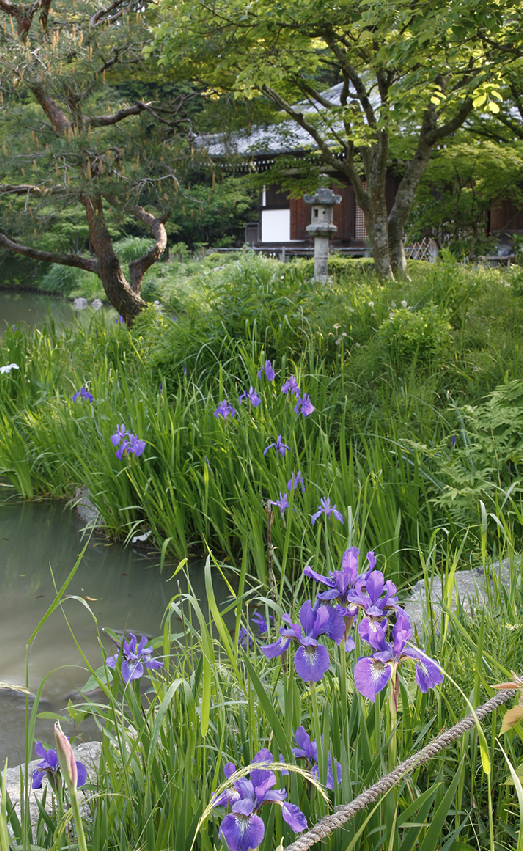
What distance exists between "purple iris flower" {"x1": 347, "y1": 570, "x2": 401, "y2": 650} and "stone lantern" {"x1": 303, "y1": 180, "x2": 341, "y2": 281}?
795cm

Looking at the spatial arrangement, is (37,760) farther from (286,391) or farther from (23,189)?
(23,189)

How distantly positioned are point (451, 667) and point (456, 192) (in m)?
15.2

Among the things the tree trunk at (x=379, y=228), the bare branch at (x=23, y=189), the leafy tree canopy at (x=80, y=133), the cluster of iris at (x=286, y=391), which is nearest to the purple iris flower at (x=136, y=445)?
the cluster of iris at (x=286, y=391)

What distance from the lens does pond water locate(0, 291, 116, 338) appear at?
13.8 m

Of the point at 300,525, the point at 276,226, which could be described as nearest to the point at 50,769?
the point at 300,525

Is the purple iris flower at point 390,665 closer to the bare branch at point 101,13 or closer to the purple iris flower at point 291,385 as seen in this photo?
the purple iris flower at point 291,385

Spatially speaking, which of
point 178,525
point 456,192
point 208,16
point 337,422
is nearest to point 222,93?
point 208,16

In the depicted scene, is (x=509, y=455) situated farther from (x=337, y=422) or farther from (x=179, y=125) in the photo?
(x=179, y=125)

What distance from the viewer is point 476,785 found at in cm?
128

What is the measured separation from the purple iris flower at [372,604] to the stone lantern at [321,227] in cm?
795

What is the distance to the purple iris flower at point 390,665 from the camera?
764 mm

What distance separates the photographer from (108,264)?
7492 mm

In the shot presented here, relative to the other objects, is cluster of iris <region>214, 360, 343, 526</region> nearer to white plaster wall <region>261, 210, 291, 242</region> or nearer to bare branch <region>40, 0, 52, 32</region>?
bare branch <region>40, 0, 52, 32</region>

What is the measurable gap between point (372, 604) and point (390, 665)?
3.2 inches
